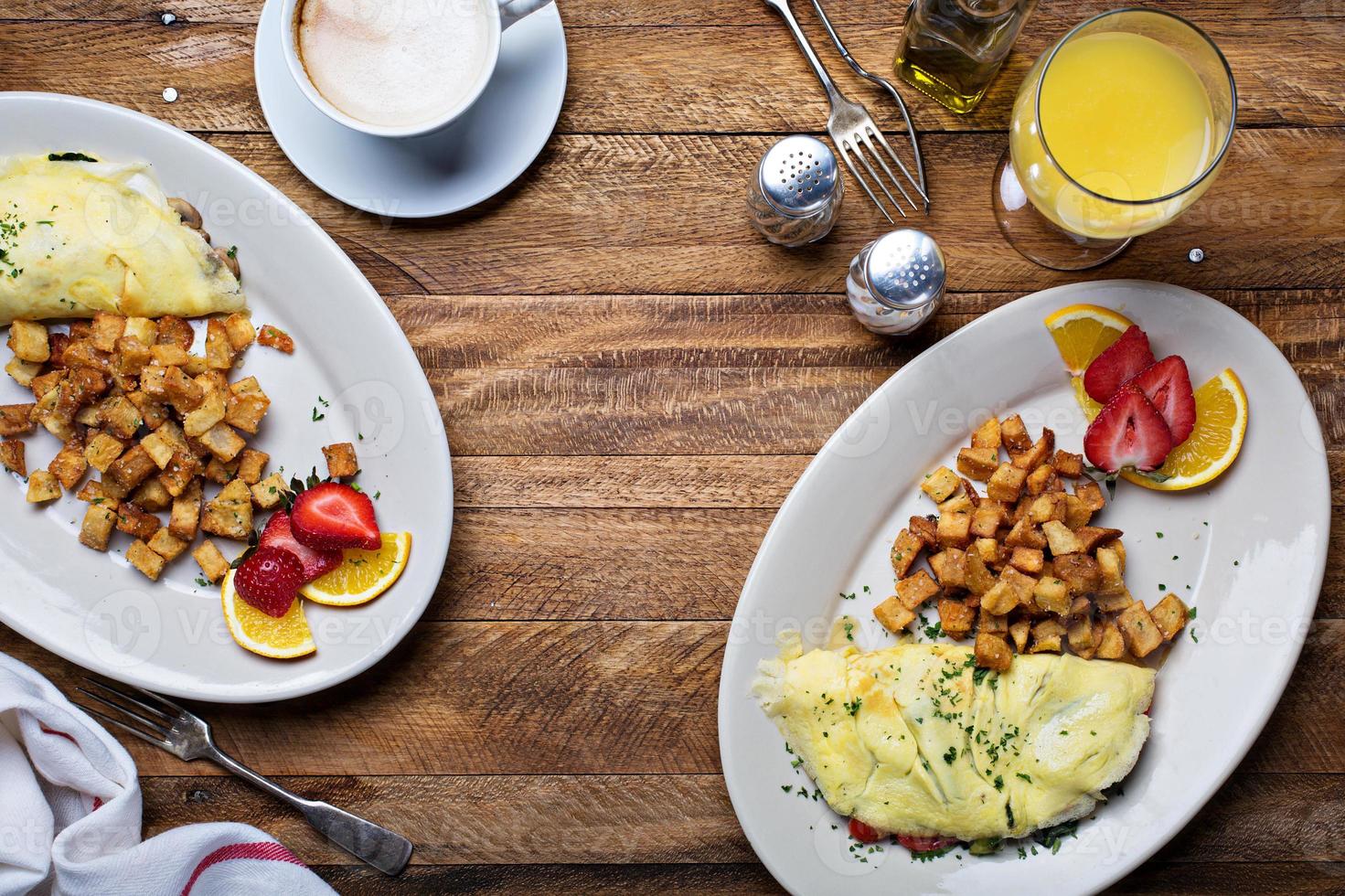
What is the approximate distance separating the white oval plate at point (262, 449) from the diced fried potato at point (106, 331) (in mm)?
291

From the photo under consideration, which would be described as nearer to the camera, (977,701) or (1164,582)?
(977,701)

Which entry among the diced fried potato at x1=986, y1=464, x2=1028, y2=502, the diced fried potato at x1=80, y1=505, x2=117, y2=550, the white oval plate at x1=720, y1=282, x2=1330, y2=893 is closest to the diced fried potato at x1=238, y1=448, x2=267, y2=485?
the diced fried potato at x1=80, y1=505, x2=117, y2=550

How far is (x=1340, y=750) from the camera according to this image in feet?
8.11

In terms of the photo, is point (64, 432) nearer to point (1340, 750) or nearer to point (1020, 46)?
point (1020, 46)

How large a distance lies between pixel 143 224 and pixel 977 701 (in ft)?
7.66

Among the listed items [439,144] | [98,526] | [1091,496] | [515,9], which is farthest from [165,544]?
[1091,496]

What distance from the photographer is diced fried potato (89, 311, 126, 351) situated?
2.34 meters

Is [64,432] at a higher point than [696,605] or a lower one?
higher

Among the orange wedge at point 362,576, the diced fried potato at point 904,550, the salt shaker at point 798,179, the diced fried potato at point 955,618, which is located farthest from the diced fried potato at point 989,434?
the orange wedge at point 362,576

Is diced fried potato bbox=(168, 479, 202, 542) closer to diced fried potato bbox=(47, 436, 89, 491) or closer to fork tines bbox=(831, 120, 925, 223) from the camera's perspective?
diced fried potato bbox=(47, 436, 89, 491)

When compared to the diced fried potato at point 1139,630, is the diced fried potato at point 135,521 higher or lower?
higher

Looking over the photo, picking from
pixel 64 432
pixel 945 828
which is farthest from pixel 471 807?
pixel 64 432

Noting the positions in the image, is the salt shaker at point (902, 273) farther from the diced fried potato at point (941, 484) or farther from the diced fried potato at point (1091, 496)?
the diced fried potato at point (1091, 496)

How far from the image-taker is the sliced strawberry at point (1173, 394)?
7.44ft
